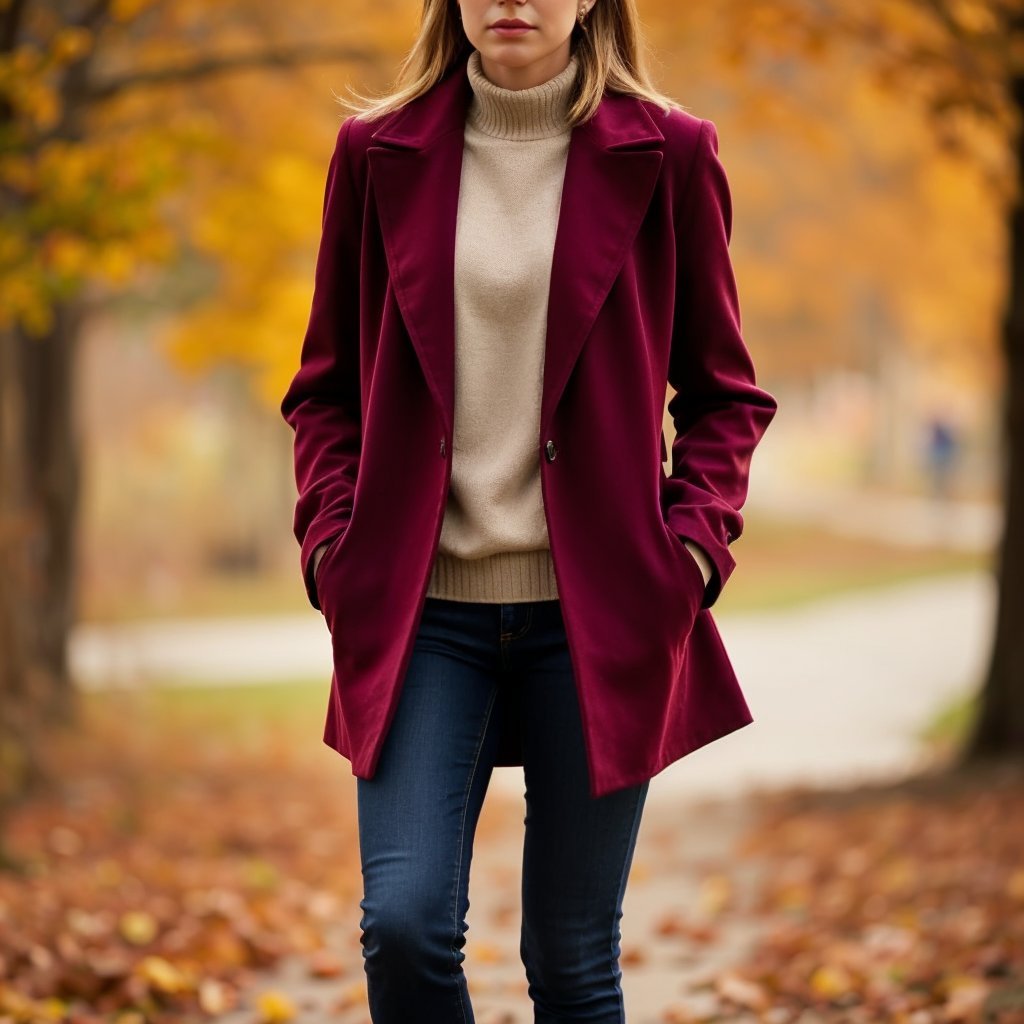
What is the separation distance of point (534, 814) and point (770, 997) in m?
2.28

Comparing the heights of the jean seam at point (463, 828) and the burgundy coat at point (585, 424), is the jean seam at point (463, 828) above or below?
below

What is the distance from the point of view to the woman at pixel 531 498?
2725 millimetres

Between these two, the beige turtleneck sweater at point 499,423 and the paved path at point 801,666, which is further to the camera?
the paved path at point 801,666

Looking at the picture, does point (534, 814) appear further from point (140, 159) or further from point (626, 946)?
point (140, 159)

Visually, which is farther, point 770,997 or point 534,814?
point 770,997

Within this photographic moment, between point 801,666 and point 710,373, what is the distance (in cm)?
1410

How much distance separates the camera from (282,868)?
7.89 meters

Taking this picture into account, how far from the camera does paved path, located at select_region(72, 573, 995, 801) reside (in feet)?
41.1

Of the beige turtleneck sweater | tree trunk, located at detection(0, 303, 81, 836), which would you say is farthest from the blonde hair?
tree trunk, located at detection(0, 303, 81, 836)

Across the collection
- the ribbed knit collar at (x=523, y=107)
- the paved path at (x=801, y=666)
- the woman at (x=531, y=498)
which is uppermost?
the ribbed knit collar at (x=523, y=107)

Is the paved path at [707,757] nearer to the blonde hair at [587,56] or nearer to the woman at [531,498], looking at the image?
the woman at [531,498]

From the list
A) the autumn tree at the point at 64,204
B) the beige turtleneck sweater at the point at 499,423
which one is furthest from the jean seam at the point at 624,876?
the autumn tree at the point at 64,204

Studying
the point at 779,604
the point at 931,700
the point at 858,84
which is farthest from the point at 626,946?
the point at 779,604

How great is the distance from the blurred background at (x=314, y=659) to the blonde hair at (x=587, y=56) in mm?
216
